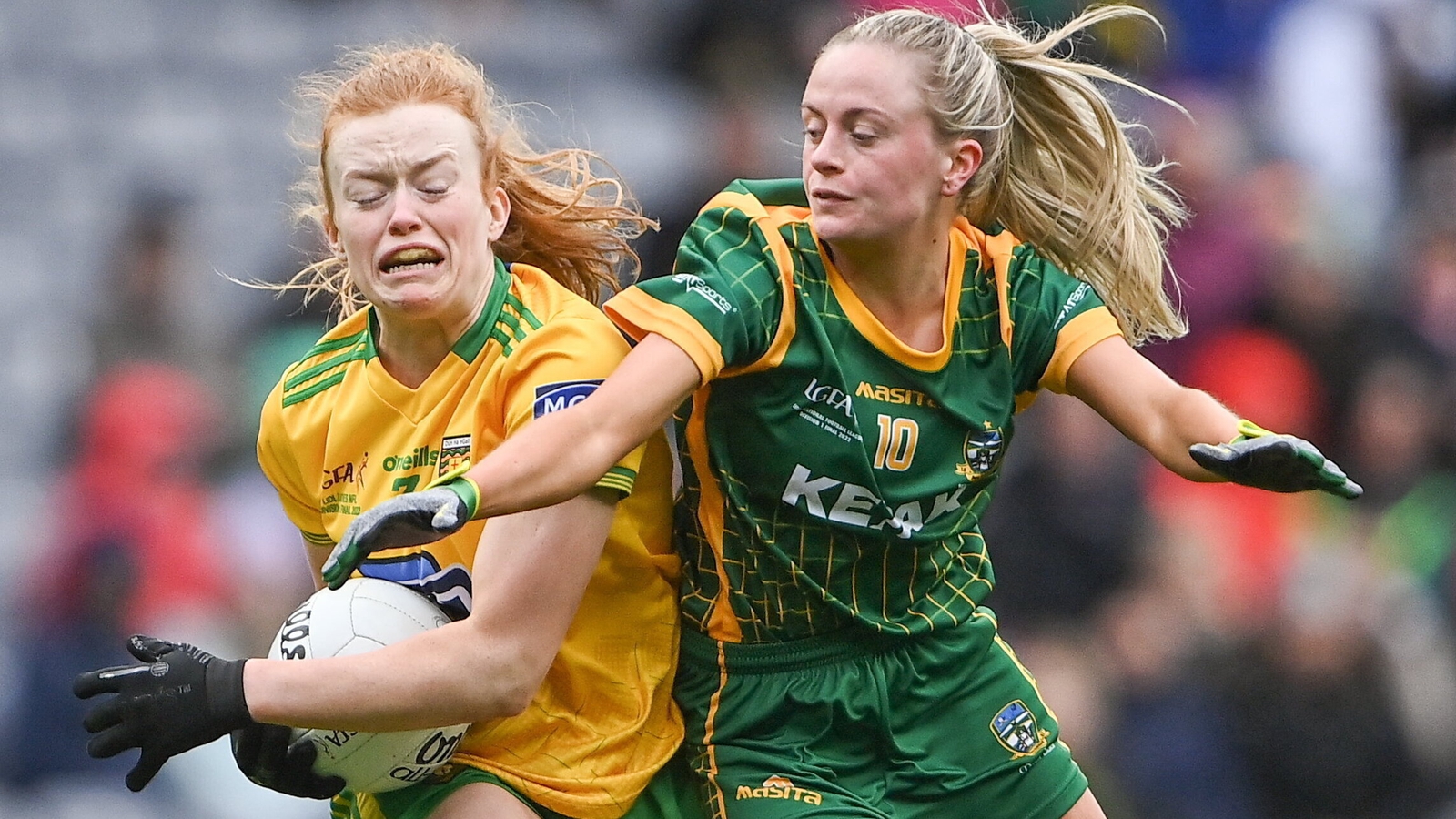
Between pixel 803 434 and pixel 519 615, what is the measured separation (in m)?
0.58

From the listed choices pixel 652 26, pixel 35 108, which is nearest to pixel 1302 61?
pixel 652 26

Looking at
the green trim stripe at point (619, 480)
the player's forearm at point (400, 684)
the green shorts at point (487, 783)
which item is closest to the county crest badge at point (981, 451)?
the green trim stripe at point (619, 480)

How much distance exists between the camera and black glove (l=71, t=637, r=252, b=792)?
3225 mm

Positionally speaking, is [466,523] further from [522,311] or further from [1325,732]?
[1325,732]

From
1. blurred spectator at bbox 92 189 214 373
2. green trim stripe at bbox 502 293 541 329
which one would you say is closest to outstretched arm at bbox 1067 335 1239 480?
green trim stripe at bbox 502 293 541 329

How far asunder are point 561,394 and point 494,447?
0.20 m

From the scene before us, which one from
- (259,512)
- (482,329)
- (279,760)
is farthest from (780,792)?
(259,512)

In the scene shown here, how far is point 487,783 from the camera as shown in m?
3.55

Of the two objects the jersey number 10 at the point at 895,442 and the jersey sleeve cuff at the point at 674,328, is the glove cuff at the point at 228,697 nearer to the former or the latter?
the jersey sleeve cuff at the point at 674,328

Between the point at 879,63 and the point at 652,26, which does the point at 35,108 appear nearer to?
the point at 652,26

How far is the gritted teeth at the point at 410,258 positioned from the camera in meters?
3.52

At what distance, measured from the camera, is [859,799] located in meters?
3.59

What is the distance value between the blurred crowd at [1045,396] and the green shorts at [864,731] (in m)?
2.46

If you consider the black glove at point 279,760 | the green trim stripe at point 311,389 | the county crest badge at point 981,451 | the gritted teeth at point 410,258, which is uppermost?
the gritted teeth at point 410,258
